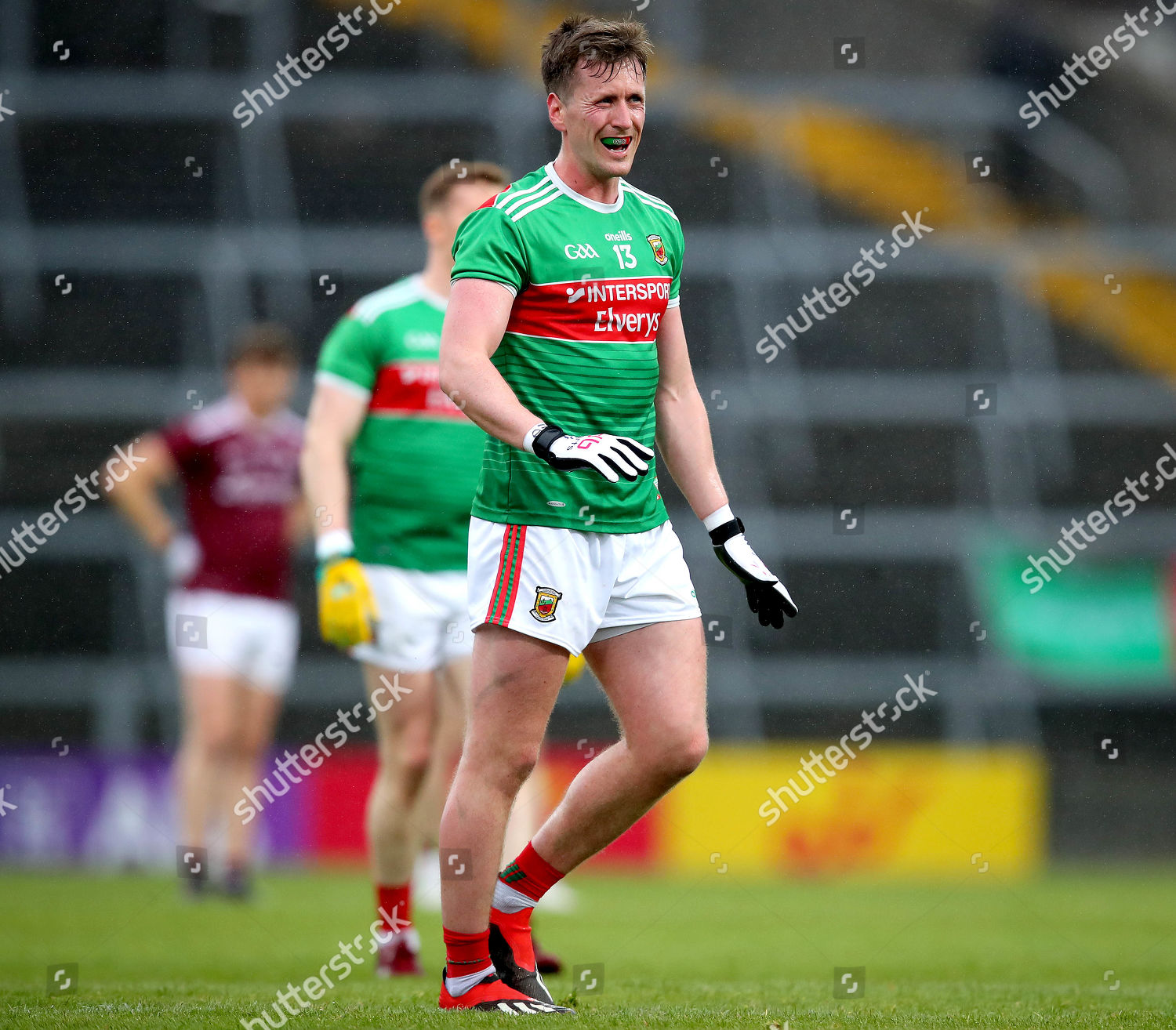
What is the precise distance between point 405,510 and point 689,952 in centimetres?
213

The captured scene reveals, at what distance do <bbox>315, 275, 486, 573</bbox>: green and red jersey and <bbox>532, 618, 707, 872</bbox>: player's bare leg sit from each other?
1.49 meters

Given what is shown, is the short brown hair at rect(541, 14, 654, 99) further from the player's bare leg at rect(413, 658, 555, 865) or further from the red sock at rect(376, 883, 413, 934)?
the red sock at rect(376, 883, 413, 934)

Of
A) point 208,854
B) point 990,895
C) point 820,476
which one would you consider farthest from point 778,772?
point 208,854

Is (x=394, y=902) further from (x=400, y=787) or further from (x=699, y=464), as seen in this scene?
(x=699, y=464)

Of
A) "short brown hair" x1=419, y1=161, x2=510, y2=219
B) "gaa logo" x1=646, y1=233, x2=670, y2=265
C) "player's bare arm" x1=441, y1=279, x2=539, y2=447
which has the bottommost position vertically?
"player's bare arm" x1=441, y1=279, x2=539, y2=447

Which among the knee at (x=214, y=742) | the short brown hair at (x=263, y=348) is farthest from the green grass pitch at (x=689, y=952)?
the short brown hair at (x=263, y=348)

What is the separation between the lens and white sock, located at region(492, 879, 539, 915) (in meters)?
4.00

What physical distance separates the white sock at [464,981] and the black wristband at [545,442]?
1.24m

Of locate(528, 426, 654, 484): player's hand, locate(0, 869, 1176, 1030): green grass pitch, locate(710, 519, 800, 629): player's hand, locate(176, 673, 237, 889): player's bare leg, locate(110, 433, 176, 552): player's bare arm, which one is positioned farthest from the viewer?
locate(110, 433, 176, 552): player's bare arm

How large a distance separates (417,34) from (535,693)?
36.1 feet

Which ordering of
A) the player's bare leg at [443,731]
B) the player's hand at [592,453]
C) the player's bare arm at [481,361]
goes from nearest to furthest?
the player's hand at [592,453] < the player's bare arm at [481,361] < the player's bare leg at [443,731]

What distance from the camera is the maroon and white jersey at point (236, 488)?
340 inches

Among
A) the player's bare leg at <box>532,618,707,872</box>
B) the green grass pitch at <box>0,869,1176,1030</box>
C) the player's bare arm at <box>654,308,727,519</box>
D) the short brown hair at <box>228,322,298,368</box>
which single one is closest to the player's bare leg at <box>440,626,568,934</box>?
the player's bare leg at <box>532,618,707,872</box>

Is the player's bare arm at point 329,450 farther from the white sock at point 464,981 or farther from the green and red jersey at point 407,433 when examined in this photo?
the white sock at point 464,981
